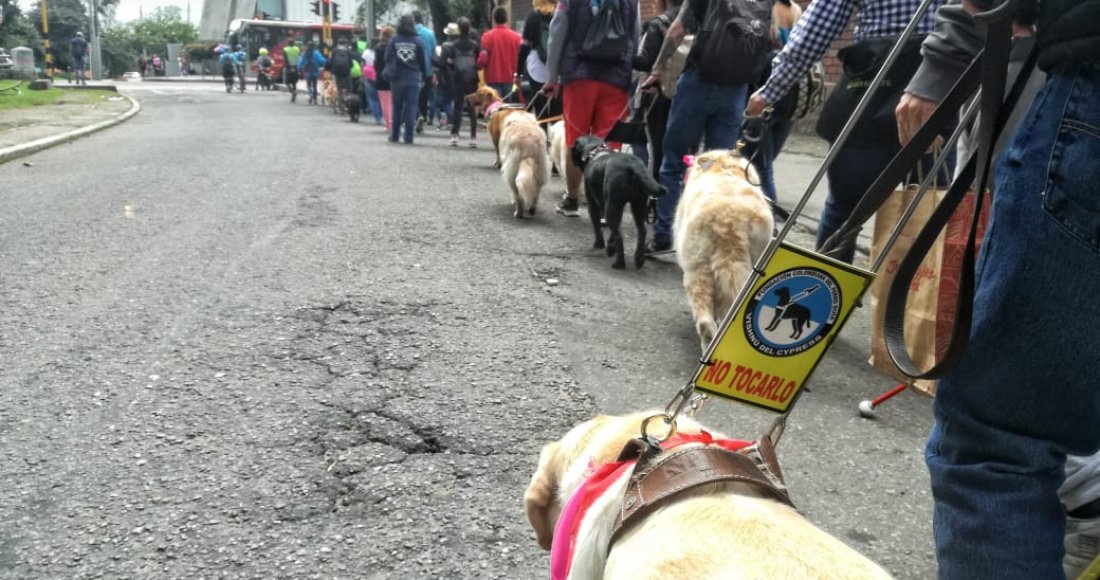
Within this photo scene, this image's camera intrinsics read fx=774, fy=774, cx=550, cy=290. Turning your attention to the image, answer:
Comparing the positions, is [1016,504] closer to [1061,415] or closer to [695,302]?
[1061,415]

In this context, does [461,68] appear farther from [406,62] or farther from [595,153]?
[595,153]

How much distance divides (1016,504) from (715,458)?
475 millimetres

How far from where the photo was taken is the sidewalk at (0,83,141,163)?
10344 mm

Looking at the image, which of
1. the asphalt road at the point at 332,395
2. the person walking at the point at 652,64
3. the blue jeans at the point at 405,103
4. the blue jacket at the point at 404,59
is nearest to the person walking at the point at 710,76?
the person walking at the point at 652,64

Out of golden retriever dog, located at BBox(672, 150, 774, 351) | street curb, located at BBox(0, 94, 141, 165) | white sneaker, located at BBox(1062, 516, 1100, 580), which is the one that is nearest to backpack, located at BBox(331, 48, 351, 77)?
street curb, located at BBox(0, 94, 141, 165)

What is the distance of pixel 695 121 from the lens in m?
5.15

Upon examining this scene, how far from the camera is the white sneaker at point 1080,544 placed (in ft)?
4.62

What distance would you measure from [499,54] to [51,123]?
8.31 m

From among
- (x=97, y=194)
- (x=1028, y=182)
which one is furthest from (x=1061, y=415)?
(x=97, y=194)

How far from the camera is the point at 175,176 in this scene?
8359 millimetres

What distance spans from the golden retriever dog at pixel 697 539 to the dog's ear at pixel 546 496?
95 millimetres

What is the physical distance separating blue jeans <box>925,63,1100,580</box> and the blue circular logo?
0.27 meters

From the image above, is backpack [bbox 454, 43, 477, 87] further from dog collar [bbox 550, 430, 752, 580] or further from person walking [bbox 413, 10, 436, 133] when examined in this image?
dog collar [bbox 550, 430, 752, 580]

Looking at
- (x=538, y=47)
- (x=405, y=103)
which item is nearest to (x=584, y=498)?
(x=538, y=47)
